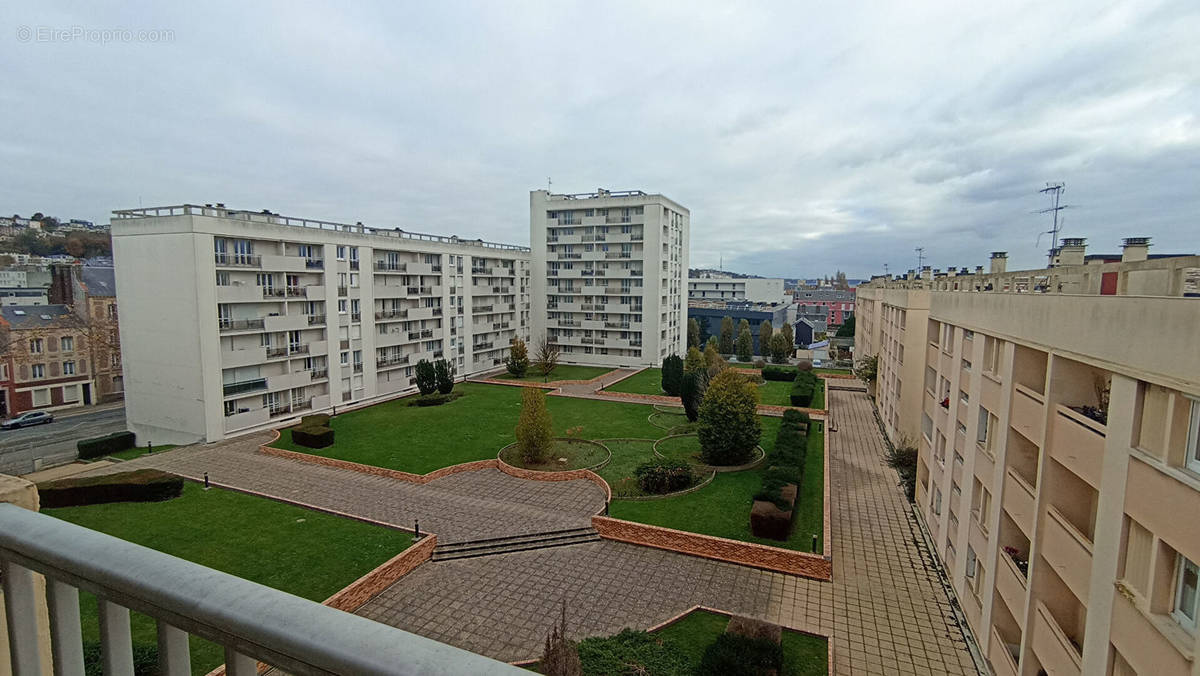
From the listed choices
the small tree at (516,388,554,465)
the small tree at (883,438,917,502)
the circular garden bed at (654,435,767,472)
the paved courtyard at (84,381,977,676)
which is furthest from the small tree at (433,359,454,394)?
the small tree at (883,438,917,502)

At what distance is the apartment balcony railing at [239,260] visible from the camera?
3062 centimetres

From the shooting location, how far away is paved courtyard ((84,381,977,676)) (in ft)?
48.4

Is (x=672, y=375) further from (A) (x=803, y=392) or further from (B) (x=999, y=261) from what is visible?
(B) (x=999, y=261)

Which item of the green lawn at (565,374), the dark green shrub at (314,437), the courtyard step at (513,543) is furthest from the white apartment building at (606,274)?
the courtyard step at (513,543)

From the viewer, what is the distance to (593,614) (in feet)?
51.0

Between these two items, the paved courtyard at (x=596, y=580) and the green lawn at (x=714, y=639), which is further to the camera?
the paved courtyard at (x=596, y=580)

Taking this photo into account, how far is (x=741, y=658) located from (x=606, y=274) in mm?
46810

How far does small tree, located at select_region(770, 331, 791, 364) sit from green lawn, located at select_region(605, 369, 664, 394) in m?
15.8

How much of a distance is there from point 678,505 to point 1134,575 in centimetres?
1474

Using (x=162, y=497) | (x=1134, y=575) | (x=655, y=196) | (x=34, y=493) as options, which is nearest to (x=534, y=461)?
(x=162, y=497)

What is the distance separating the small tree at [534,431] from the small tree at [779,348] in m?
40.3

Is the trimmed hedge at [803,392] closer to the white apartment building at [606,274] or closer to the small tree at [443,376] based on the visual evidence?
the white apartment building at [606,274]

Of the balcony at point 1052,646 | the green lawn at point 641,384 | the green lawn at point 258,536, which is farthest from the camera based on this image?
the green lawn at point 641,384

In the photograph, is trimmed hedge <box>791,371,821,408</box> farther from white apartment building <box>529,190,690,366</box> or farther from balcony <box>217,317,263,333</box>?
balcony <box>217,317,263,333</box>
